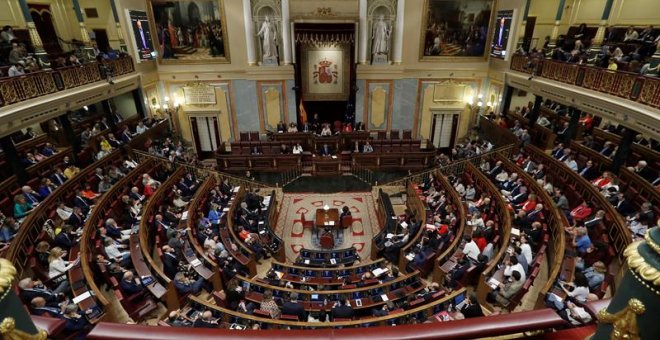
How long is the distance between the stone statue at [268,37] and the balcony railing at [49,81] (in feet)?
18.4

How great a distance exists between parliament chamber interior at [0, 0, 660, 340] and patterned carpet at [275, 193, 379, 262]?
0.08 metres

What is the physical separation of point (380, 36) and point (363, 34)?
2.51 ft

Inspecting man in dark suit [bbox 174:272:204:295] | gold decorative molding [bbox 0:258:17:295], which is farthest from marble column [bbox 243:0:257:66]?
gold decorative molding [bbox 0:258:17:295]

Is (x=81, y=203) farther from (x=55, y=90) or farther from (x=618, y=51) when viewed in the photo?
(x=618, y=51)

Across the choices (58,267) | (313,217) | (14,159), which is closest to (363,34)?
(313,217)

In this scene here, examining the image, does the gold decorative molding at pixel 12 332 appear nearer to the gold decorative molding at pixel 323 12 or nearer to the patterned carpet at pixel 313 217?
the patterned carpet at pixel 313 217

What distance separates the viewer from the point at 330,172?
1405 centimetres

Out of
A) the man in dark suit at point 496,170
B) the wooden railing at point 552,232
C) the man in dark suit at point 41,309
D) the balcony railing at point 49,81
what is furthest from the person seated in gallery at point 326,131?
the man in dark suit at point 41,309

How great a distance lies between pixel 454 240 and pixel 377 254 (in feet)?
6.84

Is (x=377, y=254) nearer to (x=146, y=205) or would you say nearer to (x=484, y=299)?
(x=484, y=299)

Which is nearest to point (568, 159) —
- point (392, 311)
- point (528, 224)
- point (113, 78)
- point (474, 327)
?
point (528, 224)

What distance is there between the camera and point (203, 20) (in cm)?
1456

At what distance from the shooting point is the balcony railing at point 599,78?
27.4ft

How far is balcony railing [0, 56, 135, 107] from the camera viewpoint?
8.73 metres
